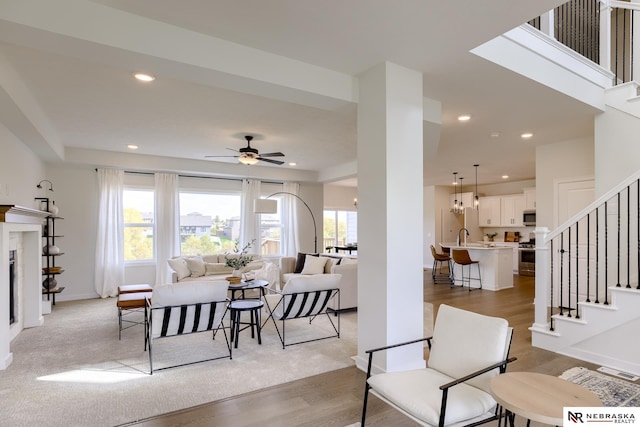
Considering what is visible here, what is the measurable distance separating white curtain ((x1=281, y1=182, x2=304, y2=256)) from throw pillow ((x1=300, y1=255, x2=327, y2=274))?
2.77 meters

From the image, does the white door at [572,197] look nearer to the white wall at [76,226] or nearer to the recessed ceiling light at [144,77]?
the recessed ceiling light at [144,77]

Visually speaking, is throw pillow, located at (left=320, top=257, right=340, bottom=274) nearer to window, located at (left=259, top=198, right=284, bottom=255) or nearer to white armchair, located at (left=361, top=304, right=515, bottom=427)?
window, located at (left=259, top=198, right=284, bottom=255)

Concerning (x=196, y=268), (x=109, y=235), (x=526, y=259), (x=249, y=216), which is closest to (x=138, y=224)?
(x=109, y=235)

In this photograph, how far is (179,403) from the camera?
2682mm

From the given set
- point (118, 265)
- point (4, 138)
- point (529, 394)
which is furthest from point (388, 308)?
point (118, 265)

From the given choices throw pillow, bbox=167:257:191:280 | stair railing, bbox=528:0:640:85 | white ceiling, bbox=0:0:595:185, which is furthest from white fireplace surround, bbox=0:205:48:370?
stair railing, bbox=528:0:640:85

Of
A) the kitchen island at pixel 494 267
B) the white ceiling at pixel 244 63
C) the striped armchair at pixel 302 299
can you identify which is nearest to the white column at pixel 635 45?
the white ceiling at pixel 244 63

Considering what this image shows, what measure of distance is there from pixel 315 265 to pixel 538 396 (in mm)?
4711

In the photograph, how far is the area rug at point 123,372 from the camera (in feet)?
8.56

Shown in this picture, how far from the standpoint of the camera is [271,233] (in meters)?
9.20

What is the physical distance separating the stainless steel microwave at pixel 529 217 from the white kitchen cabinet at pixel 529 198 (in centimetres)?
17

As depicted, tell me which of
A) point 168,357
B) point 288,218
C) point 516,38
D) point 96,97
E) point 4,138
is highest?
point 516,38

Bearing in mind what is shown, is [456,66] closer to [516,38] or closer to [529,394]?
[516,38]

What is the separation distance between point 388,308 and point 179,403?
1.84 m
